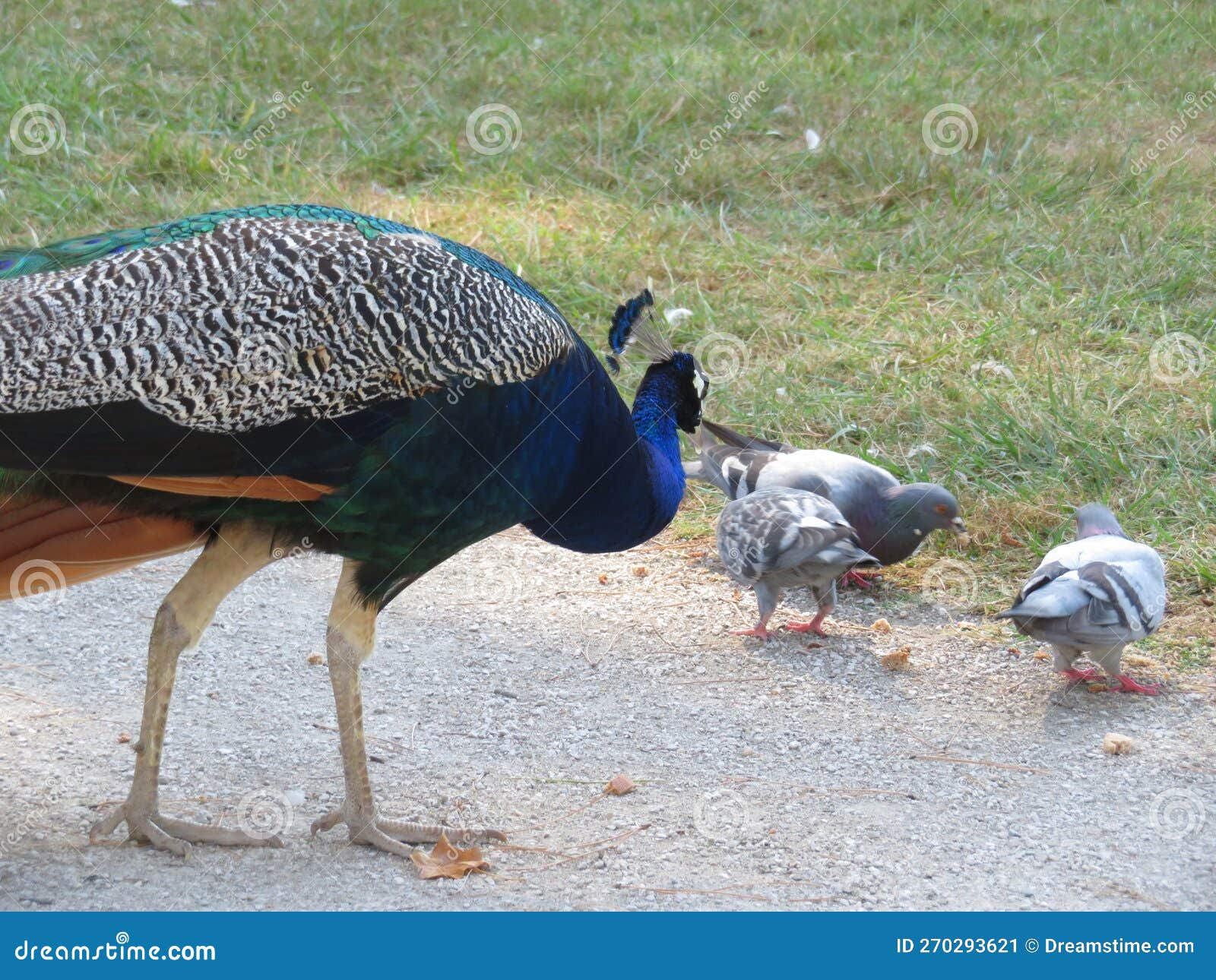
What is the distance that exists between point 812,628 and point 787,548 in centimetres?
35

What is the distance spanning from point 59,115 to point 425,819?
5775 millimetres

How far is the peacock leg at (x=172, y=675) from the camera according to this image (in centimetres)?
316

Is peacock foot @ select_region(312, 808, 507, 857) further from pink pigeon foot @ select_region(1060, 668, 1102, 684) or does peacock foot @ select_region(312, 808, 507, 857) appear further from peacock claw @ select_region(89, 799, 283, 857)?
pink pigeon foot @ select_region(1060, 668, 1102, 684)

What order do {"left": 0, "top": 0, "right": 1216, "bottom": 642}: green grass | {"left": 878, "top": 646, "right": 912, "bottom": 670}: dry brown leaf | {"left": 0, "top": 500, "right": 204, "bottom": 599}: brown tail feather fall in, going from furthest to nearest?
1. {"left": 0, "top": 0, "right": 1216, "bottom": 642}: green grass
2. {"left": 878, "top": 646, "right": 912, "bottom": 670}: dry brown leaf
3. {"left": 0, "top": 500, "right": 204, "bottom": 599}: brown tail feather

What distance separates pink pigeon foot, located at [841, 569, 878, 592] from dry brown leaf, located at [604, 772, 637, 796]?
1.51 metres

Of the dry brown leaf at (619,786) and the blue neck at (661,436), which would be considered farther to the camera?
the blue neck at (661,436)

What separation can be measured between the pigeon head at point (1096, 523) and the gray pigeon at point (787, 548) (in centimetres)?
64

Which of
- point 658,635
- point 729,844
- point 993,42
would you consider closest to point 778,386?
point 658,635

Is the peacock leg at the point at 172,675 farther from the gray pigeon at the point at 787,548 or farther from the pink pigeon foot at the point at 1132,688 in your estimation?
the pink pigeon foot at the point at 1132,688

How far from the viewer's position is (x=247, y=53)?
330 inches

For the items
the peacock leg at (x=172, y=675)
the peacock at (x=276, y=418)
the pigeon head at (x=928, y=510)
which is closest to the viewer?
the peacock at (x=276, y=418)

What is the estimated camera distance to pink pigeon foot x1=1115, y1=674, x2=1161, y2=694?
3.96 m

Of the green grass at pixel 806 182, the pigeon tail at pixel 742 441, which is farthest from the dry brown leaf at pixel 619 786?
the pigeon tail at pixel 742 441

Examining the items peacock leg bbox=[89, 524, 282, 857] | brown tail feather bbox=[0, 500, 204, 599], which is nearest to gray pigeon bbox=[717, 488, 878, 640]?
peacock leg bbox=[89, 524, 282, 857]
